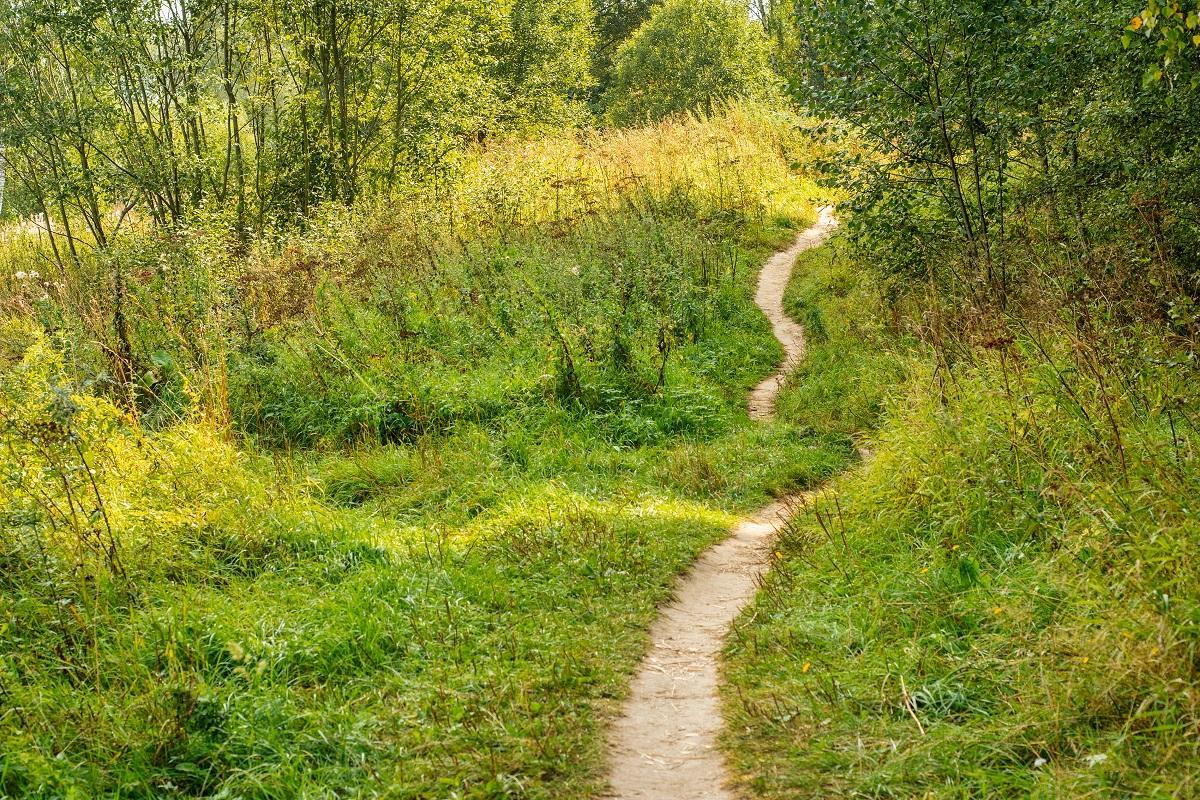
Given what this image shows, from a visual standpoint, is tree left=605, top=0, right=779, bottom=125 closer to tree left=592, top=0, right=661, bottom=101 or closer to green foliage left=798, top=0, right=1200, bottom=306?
tree left=592, top=0, right=661, bottom=101

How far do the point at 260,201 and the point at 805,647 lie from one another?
16.8 m

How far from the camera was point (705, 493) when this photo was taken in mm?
8719

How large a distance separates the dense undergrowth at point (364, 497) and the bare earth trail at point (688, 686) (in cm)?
16

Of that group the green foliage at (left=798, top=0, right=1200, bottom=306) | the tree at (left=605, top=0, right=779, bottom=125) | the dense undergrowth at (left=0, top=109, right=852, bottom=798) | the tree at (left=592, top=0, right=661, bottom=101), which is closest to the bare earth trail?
the dense undergrowth at (left=0, top=109, right=852, bottom=798)

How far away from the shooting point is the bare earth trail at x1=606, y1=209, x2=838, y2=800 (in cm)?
428

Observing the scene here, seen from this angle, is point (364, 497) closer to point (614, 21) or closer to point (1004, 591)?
point (1004, 591)

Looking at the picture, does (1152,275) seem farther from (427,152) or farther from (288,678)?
(427,152)

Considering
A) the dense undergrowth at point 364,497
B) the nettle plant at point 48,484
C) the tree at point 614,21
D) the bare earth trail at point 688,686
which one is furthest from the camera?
the tree at point 614,21

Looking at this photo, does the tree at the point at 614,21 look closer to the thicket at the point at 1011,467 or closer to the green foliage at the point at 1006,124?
the green foliage at the point at 1006,124

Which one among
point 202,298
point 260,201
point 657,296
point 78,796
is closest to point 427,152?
point 260,201

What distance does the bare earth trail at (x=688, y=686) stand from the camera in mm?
4277

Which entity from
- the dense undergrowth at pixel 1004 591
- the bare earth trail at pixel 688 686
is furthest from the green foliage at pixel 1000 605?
the bare earth trail at pixel 688 686

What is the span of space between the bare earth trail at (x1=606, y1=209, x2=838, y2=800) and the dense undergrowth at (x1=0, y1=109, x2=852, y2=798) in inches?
6.4

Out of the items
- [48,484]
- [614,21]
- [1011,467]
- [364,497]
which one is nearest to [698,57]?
[614,21]
